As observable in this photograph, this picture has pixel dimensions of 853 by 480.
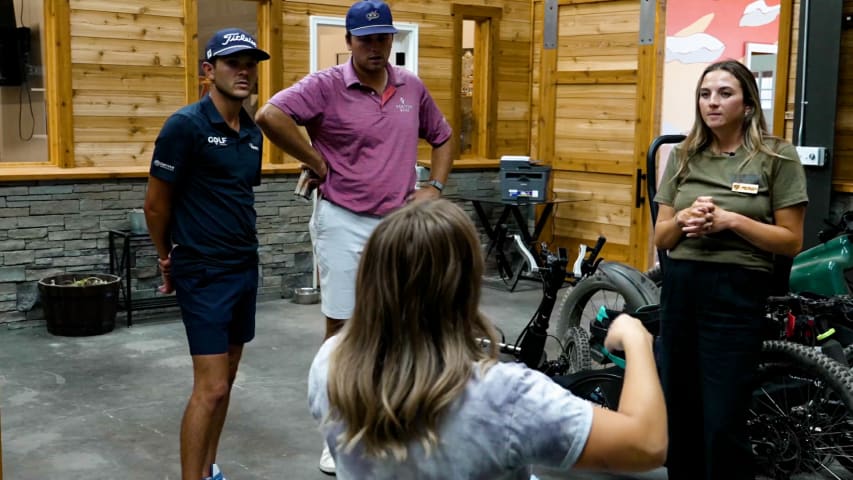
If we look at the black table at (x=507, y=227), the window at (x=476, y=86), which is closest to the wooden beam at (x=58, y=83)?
the black table at (x=507, y=227)

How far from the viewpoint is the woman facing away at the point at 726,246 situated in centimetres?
296

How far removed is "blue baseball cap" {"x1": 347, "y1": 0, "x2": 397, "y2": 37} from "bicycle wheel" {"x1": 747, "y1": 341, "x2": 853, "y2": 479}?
1.77m

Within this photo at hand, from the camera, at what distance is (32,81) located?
22.2 feet

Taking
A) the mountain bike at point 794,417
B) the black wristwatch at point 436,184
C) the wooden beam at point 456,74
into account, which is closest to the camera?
the mountain bike at point 794,417

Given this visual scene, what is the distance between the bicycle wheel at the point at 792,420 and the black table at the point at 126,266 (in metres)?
4.34

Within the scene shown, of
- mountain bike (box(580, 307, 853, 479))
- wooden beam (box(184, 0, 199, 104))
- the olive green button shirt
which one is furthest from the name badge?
wooden beam (box(184, 0, 199, 104))

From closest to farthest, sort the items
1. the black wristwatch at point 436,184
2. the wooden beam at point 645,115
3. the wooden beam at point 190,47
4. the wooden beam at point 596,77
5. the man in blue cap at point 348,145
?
the man in blue cap at point 348,145 → the black wristwatch at point 436,184 → the wooden beam at point 190,47 → the wooden beam at point 645,115 → the wooden beam at point 596,77

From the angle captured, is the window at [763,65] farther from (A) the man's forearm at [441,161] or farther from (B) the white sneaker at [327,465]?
(B) the white sneaker at [327,465]

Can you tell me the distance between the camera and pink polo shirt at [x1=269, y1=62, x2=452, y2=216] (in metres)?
3.72

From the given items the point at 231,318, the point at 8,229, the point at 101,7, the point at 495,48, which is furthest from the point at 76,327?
the point at 495,48

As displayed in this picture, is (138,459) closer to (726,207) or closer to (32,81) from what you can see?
(726,207)

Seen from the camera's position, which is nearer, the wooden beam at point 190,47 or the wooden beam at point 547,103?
the wooden beam at point 190,47

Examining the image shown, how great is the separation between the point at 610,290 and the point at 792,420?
1.36 m

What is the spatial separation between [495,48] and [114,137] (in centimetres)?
346
